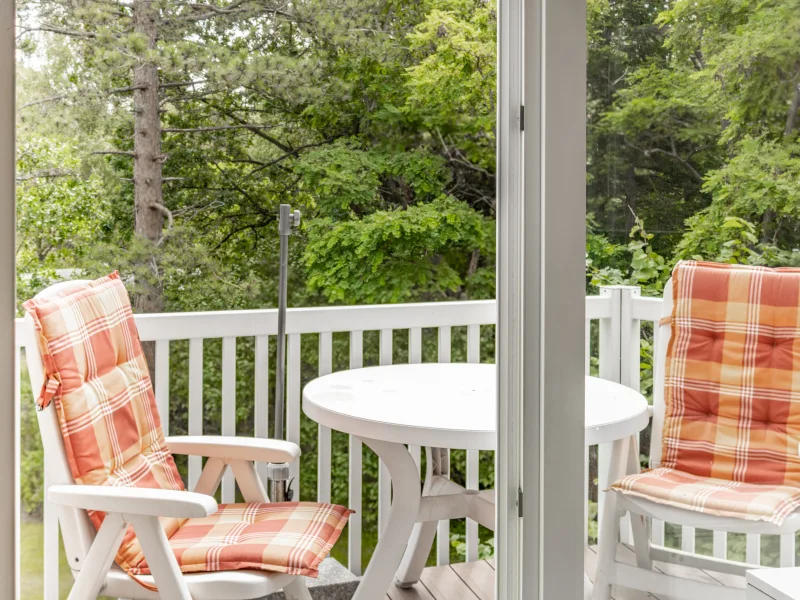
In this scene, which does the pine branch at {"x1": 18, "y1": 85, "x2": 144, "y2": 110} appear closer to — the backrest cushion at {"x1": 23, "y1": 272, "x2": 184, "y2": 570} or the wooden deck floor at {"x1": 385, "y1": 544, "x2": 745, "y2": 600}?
the backrest cushion at {"x1": 23, "y1": 272, "x2": 184, "y2": 570}

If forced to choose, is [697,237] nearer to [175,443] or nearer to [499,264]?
[499,264]

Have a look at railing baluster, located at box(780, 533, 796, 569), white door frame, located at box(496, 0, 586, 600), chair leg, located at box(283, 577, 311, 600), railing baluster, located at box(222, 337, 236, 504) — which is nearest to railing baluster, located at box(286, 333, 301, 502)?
railing baluster, located at box(222, 337, 236, 504)

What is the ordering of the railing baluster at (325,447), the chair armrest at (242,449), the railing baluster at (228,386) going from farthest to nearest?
the railing baluster at (325,447) < the railing baluster at (228,386) < the chair armrest at (242,449)

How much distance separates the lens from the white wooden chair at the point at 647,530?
1.39m

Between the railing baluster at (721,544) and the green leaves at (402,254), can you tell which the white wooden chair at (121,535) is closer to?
the railing baluster at (721,544)

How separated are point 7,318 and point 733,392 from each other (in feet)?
4.18

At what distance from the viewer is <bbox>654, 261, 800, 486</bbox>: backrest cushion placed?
1.34m

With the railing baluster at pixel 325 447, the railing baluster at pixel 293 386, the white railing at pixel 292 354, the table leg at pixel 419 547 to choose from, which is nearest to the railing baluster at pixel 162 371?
the white railing at pixel 292 354

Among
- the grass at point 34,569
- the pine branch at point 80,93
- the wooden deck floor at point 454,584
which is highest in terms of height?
the pine branch at point 80,93

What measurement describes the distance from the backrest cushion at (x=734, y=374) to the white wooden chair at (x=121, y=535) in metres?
0.98

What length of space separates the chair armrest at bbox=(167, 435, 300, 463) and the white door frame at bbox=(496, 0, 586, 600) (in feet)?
2.53

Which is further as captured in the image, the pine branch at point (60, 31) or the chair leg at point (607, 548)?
the pine branch at point (60, 31)

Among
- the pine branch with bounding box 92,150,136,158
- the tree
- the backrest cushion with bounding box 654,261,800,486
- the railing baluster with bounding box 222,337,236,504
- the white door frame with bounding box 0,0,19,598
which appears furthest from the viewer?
the pine branch with bounding box 92,150,136,158

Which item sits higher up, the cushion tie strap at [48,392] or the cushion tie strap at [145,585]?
the cushion tie strap at [48,392]
